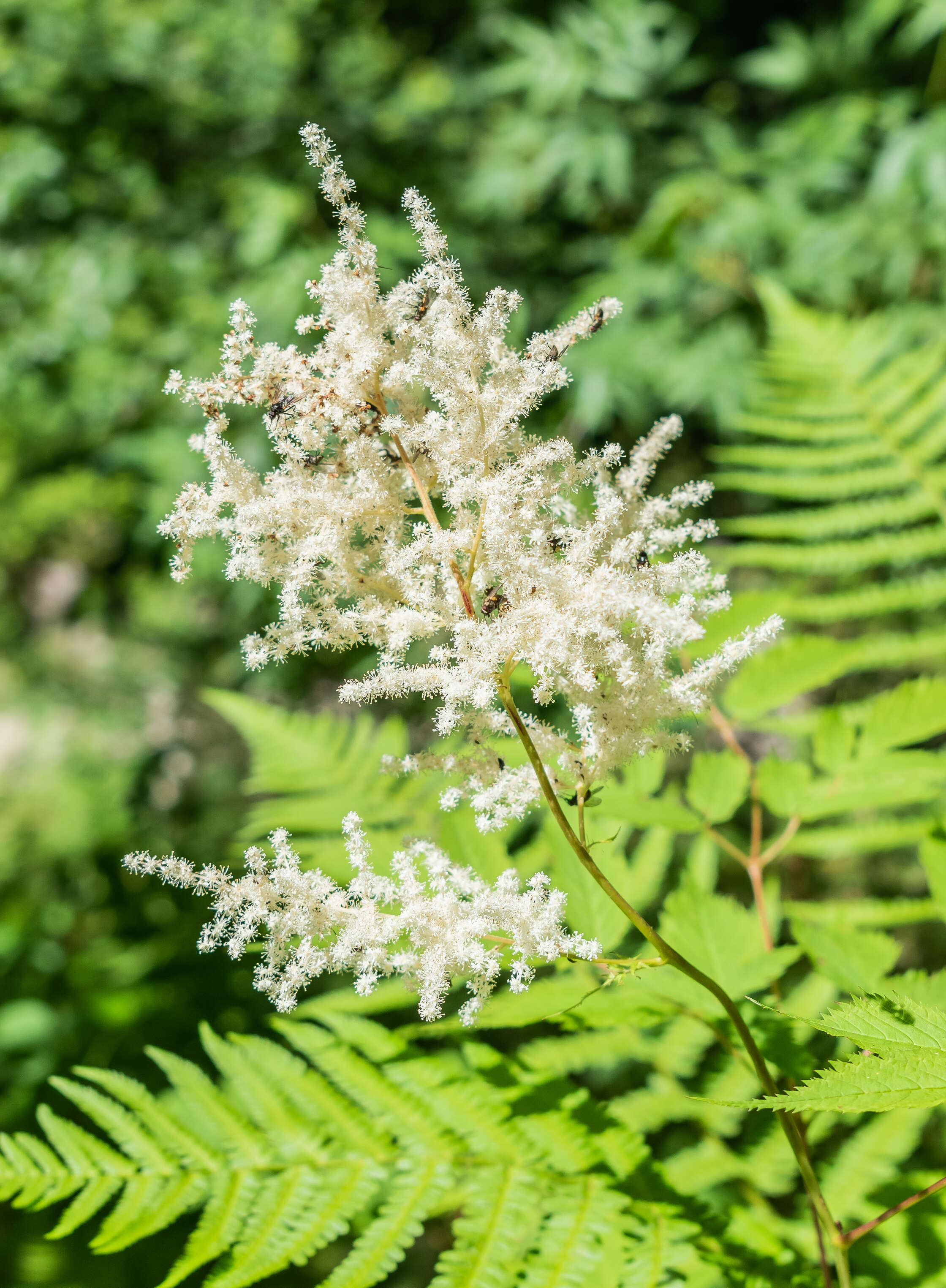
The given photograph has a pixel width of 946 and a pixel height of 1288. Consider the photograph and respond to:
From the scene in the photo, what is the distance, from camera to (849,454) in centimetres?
196

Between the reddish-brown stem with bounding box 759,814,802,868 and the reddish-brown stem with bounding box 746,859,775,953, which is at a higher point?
the reddish-brown stem with bounding box 759,814,802,868

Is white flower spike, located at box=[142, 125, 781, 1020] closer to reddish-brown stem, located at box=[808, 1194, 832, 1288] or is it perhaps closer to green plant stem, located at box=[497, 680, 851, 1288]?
green plant stem, located at box=[497, 680, 851, 1288]

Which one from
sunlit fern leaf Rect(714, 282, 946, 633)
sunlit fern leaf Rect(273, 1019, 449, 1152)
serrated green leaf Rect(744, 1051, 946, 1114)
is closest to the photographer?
serrated green leaf Rect(744, 1051, 946, 1114)

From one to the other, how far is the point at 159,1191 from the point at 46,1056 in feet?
5.62

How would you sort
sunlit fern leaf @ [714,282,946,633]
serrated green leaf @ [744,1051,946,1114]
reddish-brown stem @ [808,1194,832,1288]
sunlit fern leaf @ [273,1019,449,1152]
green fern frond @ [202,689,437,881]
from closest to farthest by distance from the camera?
1. serrated green leaf @ [744,1051,946,1114]
2. reddish-brown stem @ [808,1194,832,1288]
3. sunlit fern leaf @ [273,1019,449,1152]
4. green fern frond @ [202,689,437,881]
5. sunlit fern leaf @ [714,282,946,633]

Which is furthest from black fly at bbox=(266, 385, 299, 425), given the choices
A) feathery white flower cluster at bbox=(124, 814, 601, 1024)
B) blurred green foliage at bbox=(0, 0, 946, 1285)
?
blurred green foliage at bbox=(0, 0, 946, 1285)

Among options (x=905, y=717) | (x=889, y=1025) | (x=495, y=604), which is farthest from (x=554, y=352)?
(x=905, y=717)

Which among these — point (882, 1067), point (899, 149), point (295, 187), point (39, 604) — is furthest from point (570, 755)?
point (39, 604)

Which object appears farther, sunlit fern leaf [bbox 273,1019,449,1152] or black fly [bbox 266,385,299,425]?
sunlit fern leaf [bbox 273,1019,449,1152]

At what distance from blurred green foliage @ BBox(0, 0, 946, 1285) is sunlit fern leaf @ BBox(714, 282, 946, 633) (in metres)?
1.12

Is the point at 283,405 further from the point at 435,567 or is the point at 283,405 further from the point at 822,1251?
the point at 822,1251

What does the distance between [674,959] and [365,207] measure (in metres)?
3.87

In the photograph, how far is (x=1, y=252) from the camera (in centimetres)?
423

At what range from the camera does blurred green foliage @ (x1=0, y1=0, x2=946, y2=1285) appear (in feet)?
11.3
